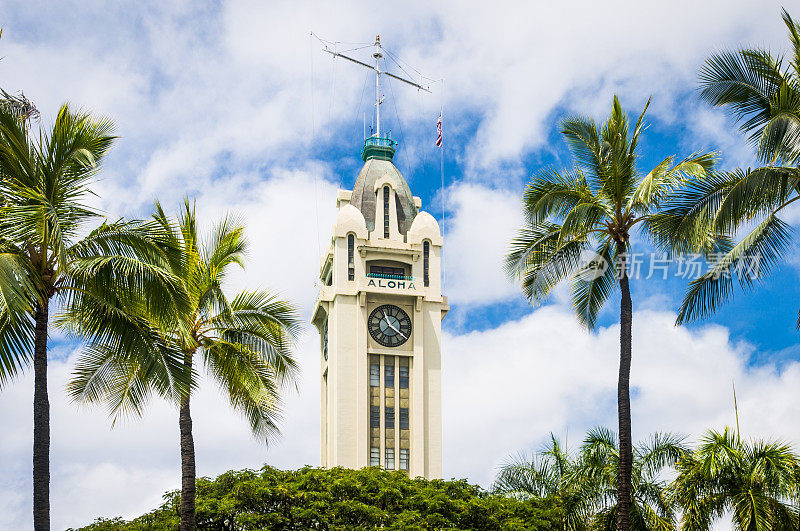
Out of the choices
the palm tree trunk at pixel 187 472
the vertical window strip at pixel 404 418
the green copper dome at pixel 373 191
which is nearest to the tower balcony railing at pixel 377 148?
the green copper dome at pixel 373 191

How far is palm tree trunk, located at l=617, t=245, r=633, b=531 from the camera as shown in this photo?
969 inches

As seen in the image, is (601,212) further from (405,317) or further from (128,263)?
(405,317)

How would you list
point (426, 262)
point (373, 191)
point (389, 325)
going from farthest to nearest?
1. point (373, 191)
2. point (426, 262)
3. point (389, 325)

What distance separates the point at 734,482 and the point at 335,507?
1310cm

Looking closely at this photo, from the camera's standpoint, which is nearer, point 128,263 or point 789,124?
point 128,263

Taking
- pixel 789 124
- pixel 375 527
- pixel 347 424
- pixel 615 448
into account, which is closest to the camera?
pixel 789 124

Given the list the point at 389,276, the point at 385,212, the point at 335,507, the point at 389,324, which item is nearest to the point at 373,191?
the point at 385,212

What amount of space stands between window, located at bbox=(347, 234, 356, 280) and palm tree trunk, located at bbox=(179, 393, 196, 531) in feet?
162

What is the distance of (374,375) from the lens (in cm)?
7462

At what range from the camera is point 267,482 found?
35.5m

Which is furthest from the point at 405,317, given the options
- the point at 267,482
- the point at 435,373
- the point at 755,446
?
the point at 755,446

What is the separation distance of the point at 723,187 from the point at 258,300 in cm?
1168

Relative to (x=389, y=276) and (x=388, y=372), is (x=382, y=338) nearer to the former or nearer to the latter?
(x=388, y=372)

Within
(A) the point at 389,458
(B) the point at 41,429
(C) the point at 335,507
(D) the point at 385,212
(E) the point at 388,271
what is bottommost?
(C) the point at 335,507
